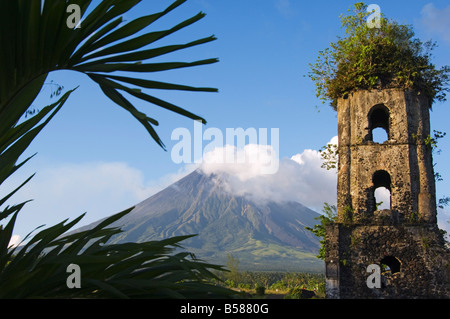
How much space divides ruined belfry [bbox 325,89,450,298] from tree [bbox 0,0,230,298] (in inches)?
436

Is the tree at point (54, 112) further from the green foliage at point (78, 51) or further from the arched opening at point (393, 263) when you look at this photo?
the arched opening at point (393, 263)

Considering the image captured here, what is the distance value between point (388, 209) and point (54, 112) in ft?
39.3

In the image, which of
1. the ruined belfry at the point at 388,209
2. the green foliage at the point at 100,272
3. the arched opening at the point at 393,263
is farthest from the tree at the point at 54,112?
the arched opening at the point at 393,263

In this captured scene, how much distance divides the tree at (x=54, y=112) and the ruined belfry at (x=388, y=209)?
1109cm

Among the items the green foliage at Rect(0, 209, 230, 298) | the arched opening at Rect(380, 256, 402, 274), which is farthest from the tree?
the arched opening at Rect(380, 256, 402, 274)

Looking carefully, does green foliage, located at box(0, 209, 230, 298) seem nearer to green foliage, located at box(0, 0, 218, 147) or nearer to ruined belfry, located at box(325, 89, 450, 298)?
green foliage, located at box(0, 0, 218, 147)

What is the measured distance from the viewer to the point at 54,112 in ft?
8.40

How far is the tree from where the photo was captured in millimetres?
2021

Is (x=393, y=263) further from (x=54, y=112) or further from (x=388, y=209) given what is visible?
(x=54, y=112)

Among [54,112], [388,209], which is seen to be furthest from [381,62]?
[54,112]

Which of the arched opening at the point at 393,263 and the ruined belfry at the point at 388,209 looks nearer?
the ruined belfry at the point at 388,209

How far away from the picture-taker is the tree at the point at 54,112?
79.6 inches

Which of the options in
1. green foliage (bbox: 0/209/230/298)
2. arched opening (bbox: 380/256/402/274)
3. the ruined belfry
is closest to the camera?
green foliage (bbox: 0/209/230/298)
